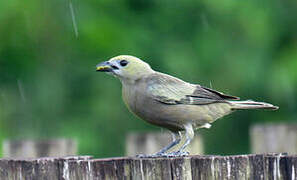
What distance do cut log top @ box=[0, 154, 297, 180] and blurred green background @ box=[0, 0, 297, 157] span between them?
568 centimetres

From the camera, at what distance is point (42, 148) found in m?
6.78

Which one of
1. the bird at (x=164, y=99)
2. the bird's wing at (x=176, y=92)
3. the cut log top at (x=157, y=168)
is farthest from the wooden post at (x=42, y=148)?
the cut log top at (x=157, y=168)

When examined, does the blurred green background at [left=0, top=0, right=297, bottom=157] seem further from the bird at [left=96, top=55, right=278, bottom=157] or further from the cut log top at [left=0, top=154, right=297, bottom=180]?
the cut log top at [left=0, top=154, right=297, bottom=180]

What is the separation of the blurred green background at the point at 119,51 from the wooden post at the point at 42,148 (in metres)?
3.08

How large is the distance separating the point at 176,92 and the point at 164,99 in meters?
0.20

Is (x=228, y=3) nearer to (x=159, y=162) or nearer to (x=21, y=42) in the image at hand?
(x=21, y=42)

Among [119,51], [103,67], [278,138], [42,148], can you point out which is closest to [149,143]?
[42,148]

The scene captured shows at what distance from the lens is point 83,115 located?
1081 centimetres

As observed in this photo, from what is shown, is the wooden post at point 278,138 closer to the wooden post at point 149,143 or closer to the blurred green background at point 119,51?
the wooden post at point 149,143

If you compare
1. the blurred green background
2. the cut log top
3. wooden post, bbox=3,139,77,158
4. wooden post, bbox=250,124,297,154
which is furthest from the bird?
the blurred green background

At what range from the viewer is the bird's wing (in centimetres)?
590

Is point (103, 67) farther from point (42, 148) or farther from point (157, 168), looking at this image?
point (157, 168)

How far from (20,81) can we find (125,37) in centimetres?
159

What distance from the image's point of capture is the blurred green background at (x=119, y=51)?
392 inches
